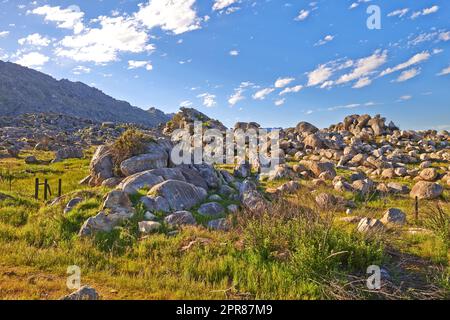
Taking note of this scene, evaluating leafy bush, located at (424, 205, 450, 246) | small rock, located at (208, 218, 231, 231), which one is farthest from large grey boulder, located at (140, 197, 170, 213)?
leafy bush, located at (424, 205, 450, 246)

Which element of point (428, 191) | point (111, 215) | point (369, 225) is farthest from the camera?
point (428, 191)

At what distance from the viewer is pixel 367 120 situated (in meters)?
54.8

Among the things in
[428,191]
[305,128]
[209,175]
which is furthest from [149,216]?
[305,128]

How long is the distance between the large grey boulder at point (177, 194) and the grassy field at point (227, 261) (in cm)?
240

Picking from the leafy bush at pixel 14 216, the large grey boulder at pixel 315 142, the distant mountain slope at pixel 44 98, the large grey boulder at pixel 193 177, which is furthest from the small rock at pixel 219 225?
the distant mountain slope at pixel 44 98

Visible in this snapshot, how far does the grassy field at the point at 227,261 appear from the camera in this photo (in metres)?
6.57

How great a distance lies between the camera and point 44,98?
15588 centimetres

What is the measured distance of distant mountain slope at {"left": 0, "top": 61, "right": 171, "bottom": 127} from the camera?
137 m

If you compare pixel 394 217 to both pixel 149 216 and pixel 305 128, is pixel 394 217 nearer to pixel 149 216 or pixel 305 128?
pixel 149 216

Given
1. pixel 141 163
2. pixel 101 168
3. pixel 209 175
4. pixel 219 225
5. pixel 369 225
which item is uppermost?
pixel 141 163

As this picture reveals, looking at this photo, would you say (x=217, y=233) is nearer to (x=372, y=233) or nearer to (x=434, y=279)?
(x=372, y=233)

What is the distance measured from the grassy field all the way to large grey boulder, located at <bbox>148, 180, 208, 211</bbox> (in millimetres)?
2400

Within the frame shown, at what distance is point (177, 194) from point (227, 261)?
6295 millimetres
